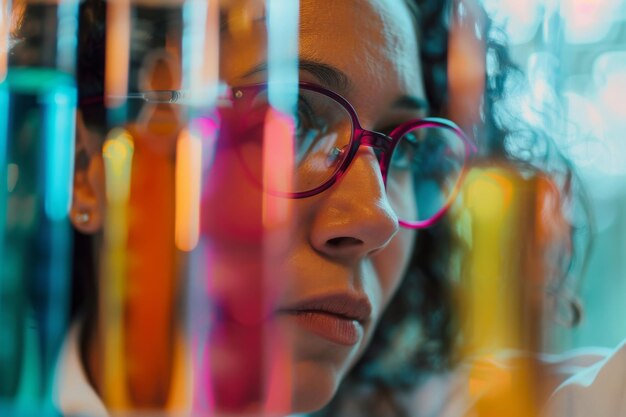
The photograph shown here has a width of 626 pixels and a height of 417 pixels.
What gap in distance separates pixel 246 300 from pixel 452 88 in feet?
1.13

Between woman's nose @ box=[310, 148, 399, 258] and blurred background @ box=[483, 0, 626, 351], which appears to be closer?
woman's nose @ box=[310, 148, 399, 258]

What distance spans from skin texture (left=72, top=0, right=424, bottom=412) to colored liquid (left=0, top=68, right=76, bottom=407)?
0.10 feet

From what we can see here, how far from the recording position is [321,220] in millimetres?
660

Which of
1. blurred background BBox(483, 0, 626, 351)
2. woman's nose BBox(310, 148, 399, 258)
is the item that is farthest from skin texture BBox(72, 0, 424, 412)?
blurred background BBox(483, 0, 626, 351)

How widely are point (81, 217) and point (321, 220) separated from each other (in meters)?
0.26

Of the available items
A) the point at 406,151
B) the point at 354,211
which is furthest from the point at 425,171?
the point at 354,211

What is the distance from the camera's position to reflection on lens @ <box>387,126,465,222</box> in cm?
72

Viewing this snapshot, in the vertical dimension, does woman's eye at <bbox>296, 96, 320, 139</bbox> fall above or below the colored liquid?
above

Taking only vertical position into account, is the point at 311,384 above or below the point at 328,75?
below

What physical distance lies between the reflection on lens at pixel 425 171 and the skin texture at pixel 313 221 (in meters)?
0.04

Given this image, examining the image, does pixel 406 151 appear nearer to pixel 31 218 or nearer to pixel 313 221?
pixel 313 221

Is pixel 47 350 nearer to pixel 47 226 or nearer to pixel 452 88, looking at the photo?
pixel 47 226

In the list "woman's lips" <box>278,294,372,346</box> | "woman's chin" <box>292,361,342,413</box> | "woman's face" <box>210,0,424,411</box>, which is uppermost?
"woman's face" <box>210,0,424,411</box>

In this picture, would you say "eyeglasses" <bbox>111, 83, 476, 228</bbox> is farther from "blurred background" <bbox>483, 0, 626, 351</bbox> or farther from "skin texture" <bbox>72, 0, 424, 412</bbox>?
"blurred background" <bbox>483, 0, 626, 351</bbox>
